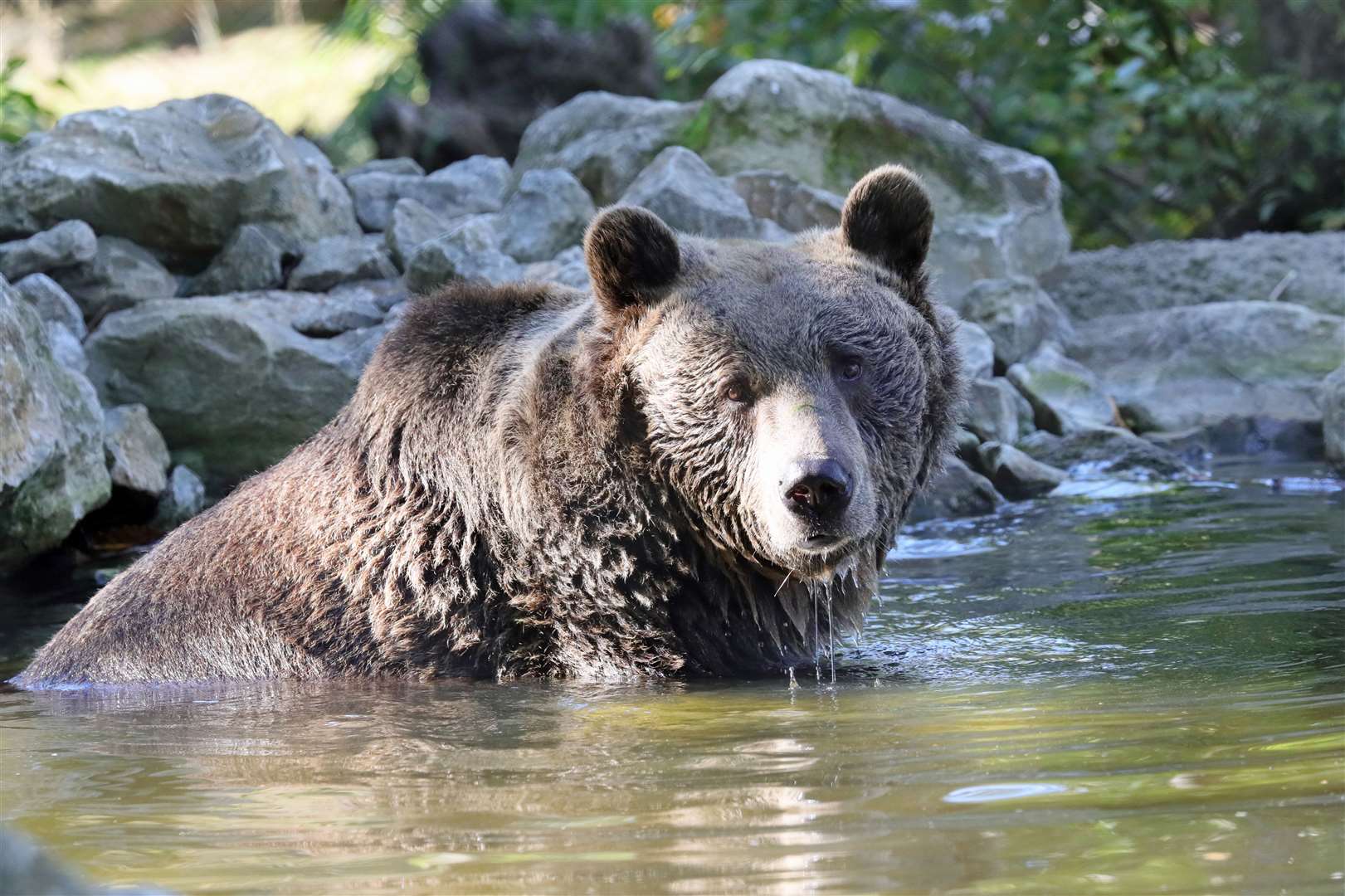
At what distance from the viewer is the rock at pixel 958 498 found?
8.39m

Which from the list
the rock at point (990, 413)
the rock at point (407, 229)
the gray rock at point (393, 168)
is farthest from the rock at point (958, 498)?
the gray rock at point (393, 168)

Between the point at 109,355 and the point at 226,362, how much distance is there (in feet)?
2.18

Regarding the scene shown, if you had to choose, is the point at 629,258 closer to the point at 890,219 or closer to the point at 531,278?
the point at 890,219

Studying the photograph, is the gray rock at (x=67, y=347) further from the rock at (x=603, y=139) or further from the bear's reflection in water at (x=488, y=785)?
the rock at (x=603, y=139)

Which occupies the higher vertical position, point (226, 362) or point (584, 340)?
point (226, 362)

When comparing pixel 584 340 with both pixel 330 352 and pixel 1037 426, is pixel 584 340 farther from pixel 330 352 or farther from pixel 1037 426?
pixel 1037 426

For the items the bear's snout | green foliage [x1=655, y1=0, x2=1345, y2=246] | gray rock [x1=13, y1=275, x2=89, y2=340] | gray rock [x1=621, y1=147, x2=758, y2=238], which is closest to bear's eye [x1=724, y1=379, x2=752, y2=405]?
the bear's snout

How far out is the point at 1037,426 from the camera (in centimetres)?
996

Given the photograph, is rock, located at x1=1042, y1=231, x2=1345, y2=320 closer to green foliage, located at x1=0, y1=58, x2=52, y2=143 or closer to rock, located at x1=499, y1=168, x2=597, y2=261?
rock, located at x1=499, y1=168, x2=597, y2=261

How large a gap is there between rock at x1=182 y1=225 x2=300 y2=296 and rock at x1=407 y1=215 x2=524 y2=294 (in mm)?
1044

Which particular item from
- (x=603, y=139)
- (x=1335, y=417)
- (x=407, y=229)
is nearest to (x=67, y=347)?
(x=407, y=229)

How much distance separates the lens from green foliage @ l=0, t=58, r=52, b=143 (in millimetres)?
11305

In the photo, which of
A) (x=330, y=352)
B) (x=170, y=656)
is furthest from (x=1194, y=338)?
(x=170, y=656)

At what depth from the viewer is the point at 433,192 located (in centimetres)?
1145
